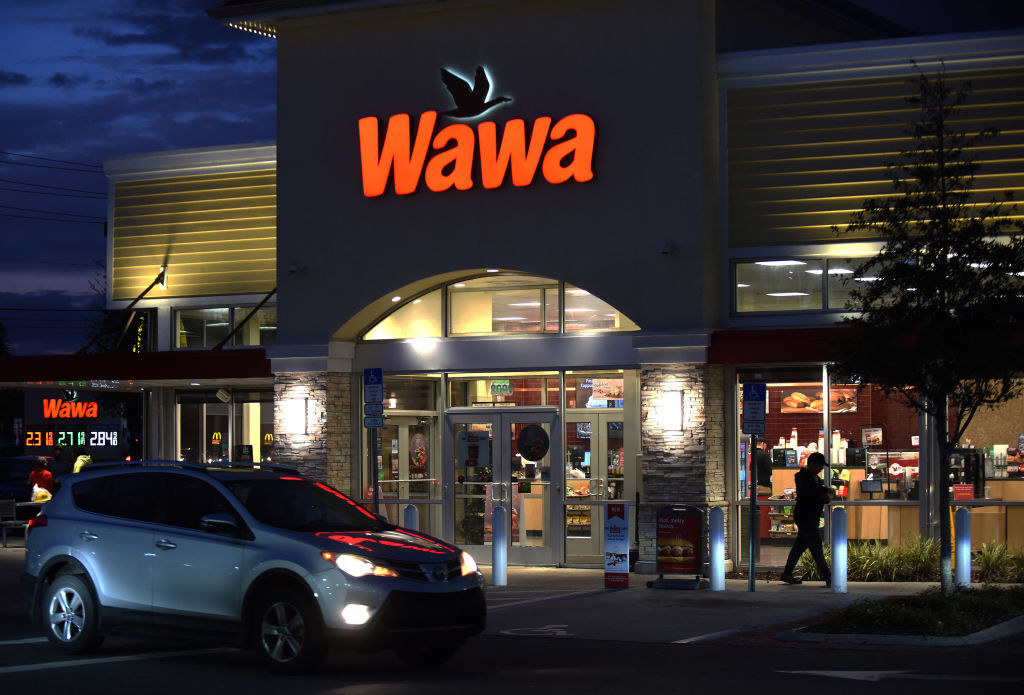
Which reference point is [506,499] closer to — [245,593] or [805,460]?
[805,460]

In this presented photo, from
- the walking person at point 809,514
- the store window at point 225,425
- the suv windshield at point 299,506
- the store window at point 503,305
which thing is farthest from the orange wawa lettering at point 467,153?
the suv windshield at point 299,506

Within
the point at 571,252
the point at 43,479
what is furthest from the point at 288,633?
the point at 43,479

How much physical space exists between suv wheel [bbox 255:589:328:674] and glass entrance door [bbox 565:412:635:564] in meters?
10.5

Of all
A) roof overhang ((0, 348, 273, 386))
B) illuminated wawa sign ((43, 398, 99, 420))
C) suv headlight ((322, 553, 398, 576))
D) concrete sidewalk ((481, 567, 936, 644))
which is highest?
roof overhang ((0, 348, 273, 386))

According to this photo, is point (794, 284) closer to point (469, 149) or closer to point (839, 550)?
point (839, 550)

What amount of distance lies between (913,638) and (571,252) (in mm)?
9249

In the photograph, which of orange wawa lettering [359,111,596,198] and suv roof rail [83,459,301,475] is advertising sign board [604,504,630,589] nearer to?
orange wawa lettering [359,111,596,198]

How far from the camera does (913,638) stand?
13.0m

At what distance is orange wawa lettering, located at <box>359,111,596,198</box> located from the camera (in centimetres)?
2055

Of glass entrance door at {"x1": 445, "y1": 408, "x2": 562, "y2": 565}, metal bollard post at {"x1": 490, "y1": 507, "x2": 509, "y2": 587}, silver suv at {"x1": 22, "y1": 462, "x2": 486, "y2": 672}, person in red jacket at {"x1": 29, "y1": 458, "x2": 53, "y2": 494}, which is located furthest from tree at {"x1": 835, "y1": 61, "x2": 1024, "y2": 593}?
person in red jacket at {"x1": 29, "y1": 458, "x2": 53, "y2": 494}

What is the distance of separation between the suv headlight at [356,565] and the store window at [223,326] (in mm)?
13433

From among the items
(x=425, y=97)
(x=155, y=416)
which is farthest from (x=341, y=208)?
(x=155, y=416)

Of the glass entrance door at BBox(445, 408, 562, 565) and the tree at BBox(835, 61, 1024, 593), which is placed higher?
the tree at BBox(835, 61, 1024, 593)

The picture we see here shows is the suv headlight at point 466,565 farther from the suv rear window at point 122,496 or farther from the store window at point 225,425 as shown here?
the store window at point 225,425
